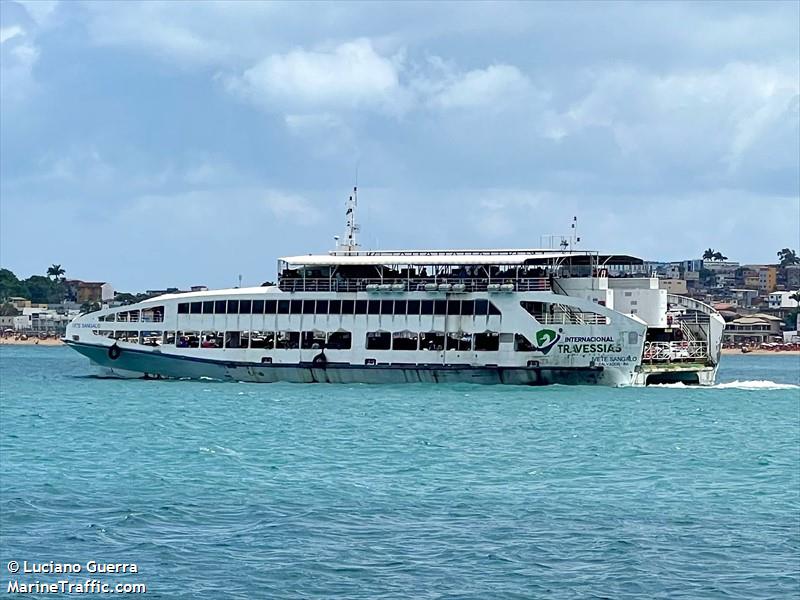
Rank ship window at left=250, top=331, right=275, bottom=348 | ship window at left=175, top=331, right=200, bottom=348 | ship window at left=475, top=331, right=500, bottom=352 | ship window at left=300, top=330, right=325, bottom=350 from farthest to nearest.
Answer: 1. ship window at left=175, top=331, right=200, bottom=348
2. ship window at left=250, top=331, right=275, bottom=348
3. ship window at left=300, top=330, right=325, bottom=350
4. ship window at left=475, top=331, right=500, bottom=352

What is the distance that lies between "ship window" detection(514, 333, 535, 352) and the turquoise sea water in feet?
28.2

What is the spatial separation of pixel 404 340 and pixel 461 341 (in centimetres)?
271

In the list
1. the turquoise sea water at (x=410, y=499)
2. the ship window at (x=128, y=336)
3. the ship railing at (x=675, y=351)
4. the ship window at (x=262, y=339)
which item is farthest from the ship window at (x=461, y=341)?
the ship window at (x=128, y=336)

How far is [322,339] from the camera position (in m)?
66.5

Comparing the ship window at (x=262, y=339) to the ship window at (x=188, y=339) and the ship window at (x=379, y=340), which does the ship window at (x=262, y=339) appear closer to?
the ship window at (x=188, y=339)

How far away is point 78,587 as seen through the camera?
21641 millimetres

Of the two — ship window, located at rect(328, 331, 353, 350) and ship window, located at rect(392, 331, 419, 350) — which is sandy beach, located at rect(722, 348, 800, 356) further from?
ship window, located at rect(328, 331, 353, 350)

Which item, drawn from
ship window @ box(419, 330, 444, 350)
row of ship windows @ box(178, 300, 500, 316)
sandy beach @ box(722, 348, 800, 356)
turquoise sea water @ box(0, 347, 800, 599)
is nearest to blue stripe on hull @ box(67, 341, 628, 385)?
ship window @ box(419, 330, 444, 350)

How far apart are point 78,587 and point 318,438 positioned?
21.6 metres

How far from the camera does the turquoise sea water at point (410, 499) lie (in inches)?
893

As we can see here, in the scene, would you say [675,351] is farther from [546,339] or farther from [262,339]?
[262,339]

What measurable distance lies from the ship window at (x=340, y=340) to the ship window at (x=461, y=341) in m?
4.69

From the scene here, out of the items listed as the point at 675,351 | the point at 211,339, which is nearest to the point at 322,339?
the point at 211,339

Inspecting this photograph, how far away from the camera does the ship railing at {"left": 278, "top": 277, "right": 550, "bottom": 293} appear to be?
63.9 metres
